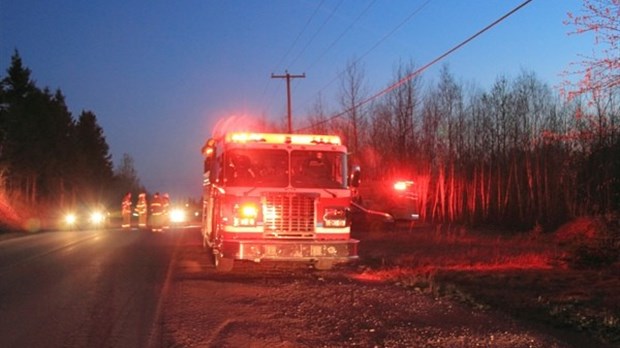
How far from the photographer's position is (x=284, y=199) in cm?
1295

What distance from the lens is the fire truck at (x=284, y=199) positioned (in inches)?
502

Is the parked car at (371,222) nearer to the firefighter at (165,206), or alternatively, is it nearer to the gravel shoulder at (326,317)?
the firefighter at (165,206)

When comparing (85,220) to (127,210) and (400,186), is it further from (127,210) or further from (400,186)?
(400,186)

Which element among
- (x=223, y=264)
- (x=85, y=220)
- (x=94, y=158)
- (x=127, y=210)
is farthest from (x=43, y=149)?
(x=223, y=264)

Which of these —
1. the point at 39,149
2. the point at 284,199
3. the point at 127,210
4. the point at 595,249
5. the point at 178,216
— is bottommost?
the point at 595,249

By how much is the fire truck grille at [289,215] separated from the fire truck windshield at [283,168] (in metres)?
0.34

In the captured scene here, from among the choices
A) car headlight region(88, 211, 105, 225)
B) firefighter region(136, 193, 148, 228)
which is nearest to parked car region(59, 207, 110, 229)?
car headlight region(88, 211, 105, 225)

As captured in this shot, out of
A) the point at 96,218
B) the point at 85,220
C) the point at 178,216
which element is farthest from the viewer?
the point at 178,216

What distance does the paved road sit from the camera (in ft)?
25.8

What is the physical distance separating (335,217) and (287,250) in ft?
3.89

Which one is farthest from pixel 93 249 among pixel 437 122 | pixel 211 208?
pixel 437 122

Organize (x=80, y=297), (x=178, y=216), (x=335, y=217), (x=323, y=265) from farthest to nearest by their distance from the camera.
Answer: (x=178, y=216) → (x=323, y=265) → (x=335, y=217) → (x=80, y=297)

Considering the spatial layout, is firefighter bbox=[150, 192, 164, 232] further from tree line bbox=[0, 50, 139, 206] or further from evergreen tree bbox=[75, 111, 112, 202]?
evergreen tree bbox=[75, 111, 112, 202]

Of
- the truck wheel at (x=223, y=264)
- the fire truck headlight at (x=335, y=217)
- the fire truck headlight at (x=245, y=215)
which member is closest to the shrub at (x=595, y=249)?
Answer: the fire truck headlight at (x=335, y=217)
